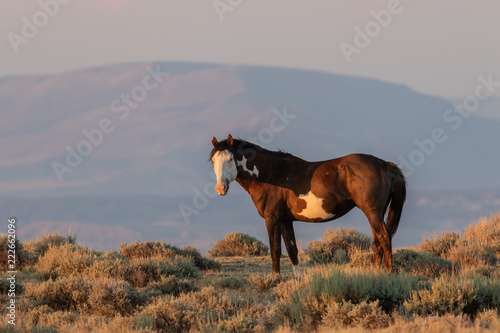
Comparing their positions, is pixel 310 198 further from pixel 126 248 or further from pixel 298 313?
pixel 126 248

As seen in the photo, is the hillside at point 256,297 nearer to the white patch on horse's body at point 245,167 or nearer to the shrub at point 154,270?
the shrub at point 154,270

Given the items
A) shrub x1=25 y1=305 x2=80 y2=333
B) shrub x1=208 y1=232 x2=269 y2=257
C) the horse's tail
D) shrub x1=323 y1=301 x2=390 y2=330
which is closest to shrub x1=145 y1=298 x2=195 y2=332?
shrub x1=25 y1=305 x2=80 y2=333

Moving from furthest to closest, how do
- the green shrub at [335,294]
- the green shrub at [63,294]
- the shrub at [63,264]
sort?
the shrub at [63,264]
the green shrub at [63,294]
the green shrub at [335,294]

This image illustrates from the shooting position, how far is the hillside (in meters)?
8.32

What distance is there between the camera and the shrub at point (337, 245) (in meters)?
15.8

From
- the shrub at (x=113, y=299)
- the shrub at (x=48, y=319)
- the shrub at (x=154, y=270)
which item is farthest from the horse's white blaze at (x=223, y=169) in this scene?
the shrub at (x=48, y=319)

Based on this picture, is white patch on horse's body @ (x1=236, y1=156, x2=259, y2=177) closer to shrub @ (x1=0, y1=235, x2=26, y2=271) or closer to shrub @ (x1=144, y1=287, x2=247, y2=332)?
shrub @ (x1=144, y1=287, x2=247, y2=332)

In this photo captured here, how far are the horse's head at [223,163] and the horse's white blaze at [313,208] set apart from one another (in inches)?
57.4

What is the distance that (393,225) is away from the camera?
12438 mm

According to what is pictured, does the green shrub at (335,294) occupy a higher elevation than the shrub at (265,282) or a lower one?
lower

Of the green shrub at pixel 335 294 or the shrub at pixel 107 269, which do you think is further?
the shrub at pixel 107 269

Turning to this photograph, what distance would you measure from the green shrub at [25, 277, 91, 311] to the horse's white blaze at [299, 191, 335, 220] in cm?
432

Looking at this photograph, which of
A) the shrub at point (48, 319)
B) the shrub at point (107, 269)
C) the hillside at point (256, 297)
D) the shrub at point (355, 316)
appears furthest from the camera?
the shrub at point (107, 269)

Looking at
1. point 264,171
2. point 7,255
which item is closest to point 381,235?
point 264,171
